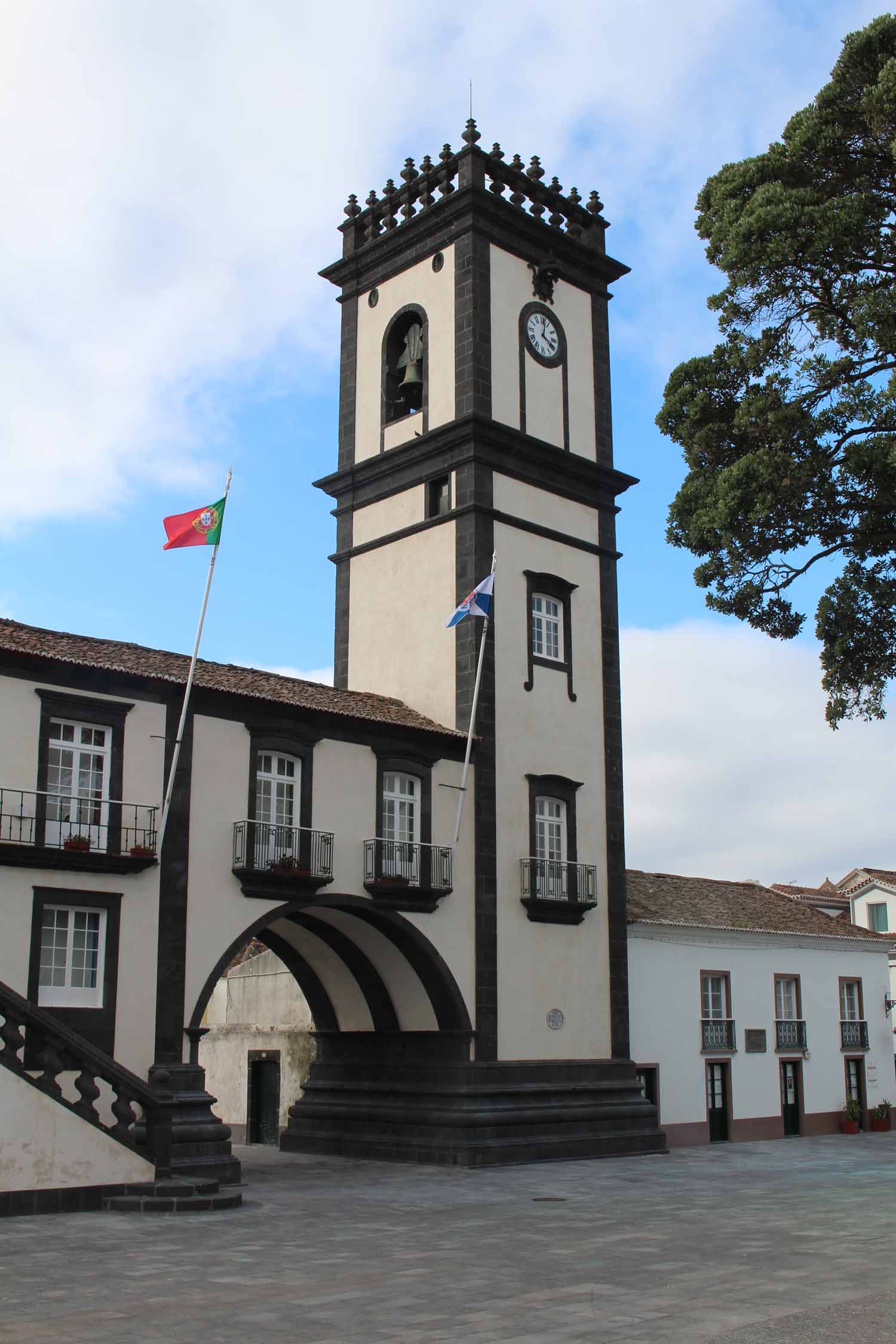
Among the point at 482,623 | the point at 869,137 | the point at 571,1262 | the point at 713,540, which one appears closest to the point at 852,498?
the point at 713,540

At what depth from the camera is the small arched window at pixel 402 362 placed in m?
30.9

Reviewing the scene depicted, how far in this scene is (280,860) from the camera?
931 inches

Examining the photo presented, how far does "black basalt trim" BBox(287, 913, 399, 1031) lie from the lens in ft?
89.7

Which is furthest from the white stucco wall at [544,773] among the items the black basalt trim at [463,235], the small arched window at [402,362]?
the black basalt trim at [463,235]

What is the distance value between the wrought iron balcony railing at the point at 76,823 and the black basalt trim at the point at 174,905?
0.51 m

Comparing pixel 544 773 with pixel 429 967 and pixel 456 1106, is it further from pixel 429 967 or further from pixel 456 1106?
pixel 456 1106

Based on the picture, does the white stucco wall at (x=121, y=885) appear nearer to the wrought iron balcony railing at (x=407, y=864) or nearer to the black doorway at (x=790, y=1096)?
the wrought iron balcony railing at (x=407, y=864)

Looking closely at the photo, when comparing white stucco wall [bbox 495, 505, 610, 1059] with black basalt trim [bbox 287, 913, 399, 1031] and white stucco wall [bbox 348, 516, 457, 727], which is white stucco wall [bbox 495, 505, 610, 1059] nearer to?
white stucco wall [bbox 348, 516, 457, 727]

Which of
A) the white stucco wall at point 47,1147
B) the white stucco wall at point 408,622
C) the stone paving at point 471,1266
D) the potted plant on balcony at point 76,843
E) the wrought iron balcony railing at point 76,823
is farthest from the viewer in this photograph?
the white stucco wall at point 408,622

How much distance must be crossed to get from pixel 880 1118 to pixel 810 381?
78.4 feet

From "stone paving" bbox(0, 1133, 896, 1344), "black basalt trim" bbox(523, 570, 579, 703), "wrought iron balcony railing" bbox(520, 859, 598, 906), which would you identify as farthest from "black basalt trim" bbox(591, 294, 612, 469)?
"stone paving" bbox(0, 1133, 896, 1344)

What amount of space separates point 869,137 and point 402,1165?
18887mm

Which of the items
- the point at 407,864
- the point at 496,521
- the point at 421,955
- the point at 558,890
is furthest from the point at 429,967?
the point at 496,521

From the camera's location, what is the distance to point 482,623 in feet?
92.5
